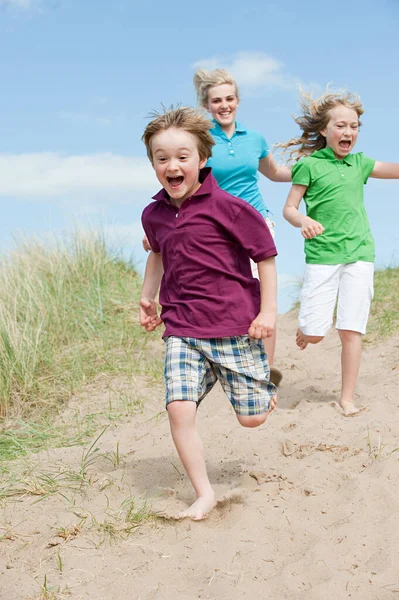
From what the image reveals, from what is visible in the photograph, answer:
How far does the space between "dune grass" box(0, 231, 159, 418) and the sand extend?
140 cm

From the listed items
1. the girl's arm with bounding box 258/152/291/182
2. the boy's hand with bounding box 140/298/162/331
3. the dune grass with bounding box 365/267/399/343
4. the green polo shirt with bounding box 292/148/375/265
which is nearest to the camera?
the boy's hand with bounding box 140/298/162/331

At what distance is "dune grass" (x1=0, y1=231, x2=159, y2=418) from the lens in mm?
5914

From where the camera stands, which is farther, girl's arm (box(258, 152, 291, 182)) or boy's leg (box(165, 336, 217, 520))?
girl's arm (box(258, 152, 291, 182))

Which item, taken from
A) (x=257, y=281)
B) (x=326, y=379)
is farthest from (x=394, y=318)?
(x=257, y=281)

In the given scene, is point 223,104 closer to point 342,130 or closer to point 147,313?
point 342,130

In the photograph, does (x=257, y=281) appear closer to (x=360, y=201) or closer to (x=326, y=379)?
(x=360, y=201)

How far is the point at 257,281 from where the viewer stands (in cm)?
345

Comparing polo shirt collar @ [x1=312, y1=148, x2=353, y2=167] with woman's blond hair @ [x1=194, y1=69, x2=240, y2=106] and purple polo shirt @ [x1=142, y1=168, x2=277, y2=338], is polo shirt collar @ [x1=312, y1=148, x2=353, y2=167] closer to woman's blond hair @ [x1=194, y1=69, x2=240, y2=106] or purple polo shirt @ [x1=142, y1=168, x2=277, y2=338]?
woman's blond hair @ [x1=194, y1=69, x2=240, y2=106]

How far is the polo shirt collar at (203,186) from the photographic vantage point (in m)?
3.33

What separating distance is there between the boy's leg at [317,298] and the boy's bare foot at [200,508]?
6.11 ft

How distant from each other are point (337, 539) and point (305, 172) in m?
2.60

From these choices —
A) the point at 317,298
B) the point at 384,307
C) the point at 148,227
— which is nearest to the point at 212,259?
the point at 148,227

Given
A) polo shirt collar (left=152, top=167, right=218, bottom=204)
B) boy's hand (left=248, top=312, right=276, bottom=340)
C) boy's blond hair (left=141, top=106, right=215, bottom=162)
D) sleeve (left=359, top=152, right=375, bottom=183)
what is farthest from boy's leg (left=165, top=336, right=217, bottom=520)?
sleeve (left=359, top=152, right=375, bottom=183)

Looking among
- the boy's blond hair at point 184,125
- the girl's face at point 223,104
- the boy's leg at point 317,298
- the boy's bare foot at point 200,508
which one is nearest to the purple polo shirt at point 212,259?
the boy's blond hair at point 184,125
